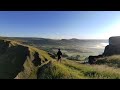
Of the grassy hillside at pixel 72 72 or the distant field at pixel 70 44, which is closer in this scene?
the distant field at pixel 70 44

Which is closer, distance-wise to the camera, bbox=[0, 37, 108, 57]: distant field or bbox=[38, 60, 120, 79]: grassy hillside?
A: bbox=[0, 37, 108, 57]: distant field

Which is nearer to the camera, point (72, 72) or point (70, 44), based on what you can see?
point (70, 44)

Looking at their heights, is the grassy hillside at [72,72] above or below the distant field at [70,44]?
below

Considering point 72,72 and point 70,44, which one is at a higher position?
point 70,44

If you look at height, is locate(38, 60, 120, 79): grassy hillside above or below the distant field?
below

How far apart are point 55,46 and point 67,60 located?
211 cm
